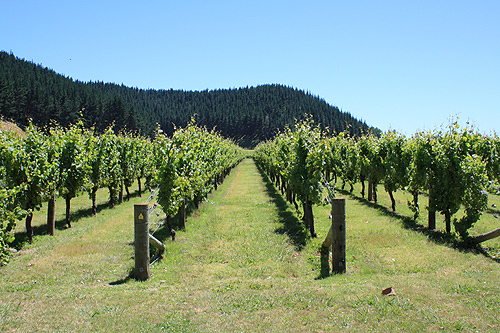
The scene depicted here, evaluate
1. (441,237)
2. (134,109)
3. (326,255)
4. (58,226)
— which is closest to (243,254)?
(326,255)

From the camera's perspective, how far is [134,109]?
9312 centimetres

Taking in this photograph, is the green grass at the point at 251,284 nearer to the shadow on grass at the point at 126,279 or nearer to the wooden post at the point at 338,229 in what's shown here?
the shadow on grass at the point at 126,279

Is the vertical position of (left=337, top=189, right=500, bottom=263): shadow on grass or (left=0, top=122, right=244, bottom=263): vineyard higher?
(left=0, top=122, right=244, bottom=263): vineyard

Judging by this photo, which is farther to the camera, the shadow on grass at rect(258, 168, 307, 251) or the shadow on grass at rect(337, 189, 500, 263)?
the shadow on grass at rect(258, 168, 307, 251)

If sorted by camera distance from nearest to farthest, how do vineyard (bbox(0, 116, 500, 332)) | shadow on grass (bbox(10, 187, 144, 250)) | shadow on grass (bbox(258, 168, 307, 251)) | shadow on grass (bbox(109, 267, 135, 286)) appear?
1. vineyard (bbox(0, 116, 500, 332))
2. shadow on grass (bbox(109, 267, 135, 286))
3. shadow on grass (bbox(10, 187, 144, 250))
4. shadow on grass (bbox(258, 168, 307, 251))

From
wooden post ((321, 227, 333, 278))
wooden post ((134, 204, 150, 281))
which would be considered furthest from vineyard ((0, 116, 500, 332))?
wooden post ((134, 204, 150, 281))

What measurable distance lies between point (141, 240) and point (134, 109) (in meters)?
93.8

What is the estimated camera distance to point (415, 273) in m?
7.31

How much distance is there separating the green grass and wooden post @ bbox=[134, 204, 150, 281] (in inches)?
12.0

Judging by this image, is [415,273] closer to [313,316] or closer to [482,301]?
[482,301]

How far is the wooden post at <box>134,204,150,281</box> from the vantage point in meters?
6.90

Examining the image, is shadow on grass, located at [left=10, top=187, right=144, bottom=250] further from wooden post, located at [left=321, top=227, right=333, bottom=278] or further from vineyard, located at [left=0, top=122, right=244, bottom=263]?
wooden post, located at [left=321, top=227, right=333, bottom=278]

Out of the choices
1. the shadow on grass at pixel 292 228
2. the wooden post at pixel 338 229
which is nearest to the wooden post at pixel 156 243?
the shadow on grass at pixel 292 228

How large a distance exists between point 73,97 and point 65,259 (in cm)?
9073
